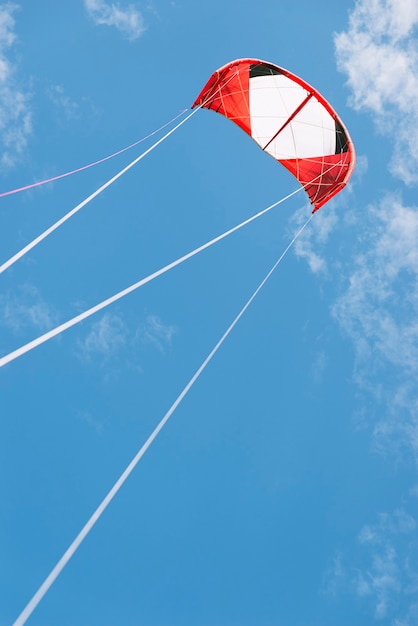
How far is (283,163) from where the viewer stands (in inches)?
653

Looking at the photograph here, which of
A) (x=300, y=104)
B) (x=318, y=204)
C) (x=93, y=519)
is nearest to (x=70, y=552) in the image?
(x=93, y=519)

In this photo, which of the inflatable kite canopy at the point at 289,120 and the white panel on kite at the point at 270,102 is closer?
the inflatable kite canopy at the point at 289,120

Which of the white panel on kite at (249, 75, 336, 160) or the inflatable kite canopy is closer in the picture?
the inflatable kite canopy

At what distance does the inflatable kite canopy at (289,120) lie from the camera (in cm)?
1450

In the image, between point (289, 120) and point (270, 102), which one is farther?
point (289, 120)

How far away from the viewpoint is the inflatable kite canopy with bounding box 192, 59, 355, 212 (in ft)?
47.6

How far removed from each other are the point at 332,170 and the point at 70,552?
13517mm

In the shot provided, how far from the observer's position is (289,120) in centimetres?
1598

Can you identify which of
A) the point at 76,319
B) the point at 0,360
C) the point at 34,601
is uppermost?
the point at 76,319

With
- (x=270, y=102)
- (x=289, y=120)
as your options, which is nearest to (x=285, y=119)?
(x=289, y=120)

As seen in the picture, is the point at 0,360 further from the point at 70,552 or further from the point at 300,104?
the point at 300,104

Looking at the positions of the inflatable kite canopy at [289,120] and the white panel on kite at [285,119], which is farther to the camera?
the white panel on kite at [285,119]

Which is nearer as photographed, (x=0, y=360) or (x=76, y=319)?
(x=0, y=360)

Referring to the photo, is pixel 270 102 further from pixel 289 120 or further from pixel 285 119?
pixel 289 120
